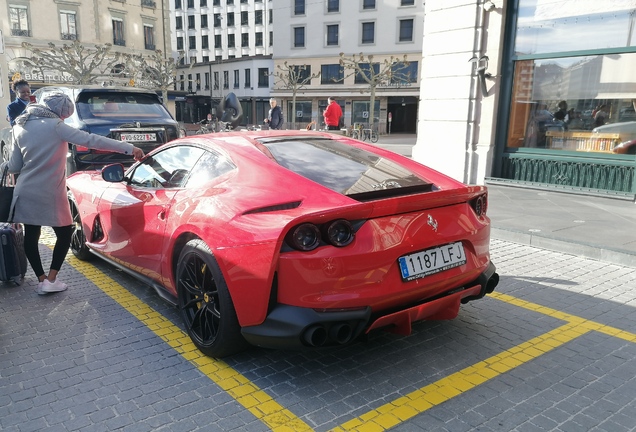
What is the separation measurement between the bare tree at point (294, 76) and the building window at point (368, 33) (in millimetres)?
5540

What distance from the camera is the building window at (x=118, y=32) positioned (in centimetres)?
4459

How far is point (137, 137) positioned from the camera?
8.37 meters

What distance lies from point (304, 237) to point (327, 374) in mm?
973

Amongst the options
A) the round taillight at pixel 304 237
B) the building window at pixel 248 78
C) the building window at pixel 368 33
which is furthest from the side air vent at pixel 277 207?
the building window at pixel 248 78

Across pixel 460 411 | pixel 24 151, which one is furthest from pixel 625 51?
pixel 24 151

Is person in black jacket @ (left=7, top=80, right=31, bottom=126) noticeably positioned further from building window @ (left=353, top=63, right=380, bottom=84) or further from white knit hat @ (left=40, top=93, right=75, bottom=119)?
building window @ (left=353, top=63, right=380, bottom=84)

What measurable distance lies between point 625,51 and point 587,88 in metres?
0.90

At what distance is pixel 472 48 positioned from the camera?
35.3 feet

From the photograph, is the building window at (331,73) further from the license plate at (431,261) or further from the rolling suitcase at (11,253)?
the license plate at (431,261)

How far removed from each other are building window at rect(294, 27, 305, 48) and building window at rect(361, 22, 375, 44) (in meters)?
6.73

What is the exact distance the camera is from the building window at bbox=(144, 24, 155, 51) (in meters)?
47.3

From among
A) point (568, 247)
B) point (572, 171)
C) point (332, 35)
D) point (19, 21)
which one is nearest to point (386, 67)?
point (332, 35)

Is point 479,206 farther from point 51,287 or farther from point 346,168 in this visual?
point 51,287

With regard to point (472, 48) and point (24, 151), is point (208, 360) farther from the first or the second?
point (472, 48)
